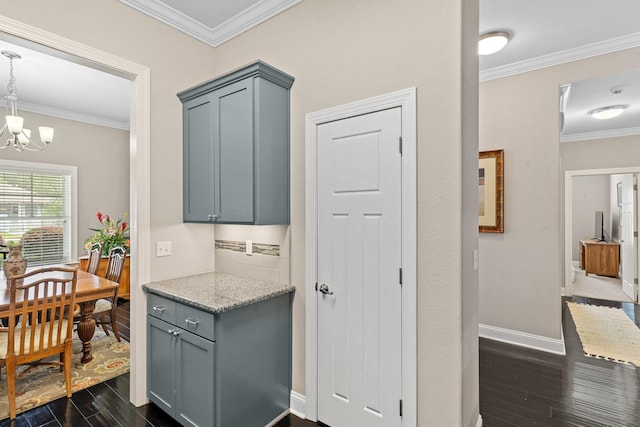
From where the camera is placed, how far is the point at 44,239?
495 centimetres

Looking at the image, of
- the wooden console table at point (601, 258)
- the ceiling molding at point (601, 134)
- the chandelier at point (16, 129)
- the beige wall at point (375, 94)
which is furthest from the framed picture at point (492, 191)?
the wooden console table at point (601, 258)

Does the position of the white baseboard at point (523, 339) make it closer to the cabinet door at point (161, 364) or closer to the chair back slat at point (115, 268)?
the cabinet door at point (161, 364)

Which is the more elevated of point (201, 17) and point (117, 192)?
point (201, 17)

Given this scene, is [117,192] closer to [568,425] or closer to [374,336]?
[374,336]

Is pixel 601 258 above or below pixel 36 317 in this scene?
below

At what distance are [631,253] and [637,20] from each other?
457 cm

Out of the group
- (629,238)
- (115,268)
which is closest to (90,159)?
(115,268)

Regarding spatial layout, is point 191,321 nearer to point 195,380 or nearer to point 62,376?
point 195,380

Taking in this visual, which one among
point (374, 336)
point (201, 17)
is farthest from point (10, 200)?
point (374, 336)

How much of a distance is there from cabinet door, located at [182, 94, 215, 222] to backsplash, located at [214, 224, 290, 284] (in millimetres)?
334

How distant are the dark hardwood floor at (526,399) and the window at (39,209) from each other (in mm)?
3288

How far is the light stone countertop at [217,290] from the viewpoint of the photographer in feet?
6.38

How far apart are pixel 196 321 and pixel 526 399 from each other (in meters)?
2.56

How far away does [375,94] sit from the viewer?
1966 millimetres
